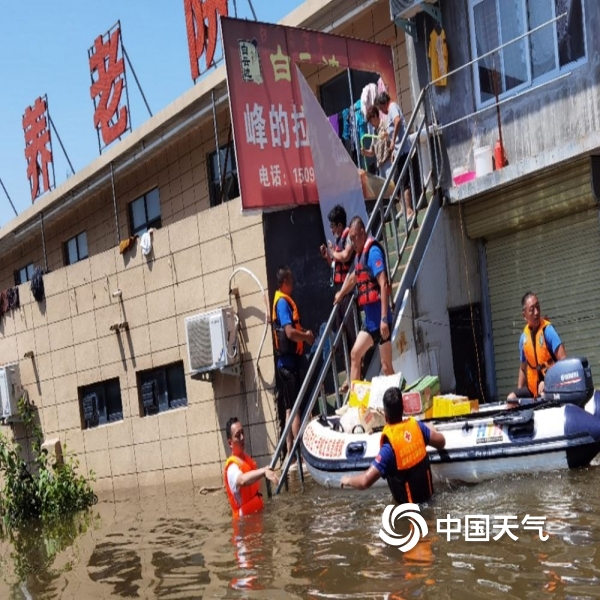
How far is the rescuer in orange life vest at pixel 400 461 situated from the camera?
7324 mm

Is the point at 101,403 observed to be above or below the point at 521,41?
below

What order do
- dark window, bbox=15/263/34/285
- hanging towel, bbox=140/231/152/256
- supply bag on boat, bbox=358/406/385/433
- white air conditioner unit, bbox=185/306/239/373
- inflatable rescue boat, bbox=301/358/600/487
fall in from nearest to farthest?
inflatable rescue boat, bbox=301/358/600/487 → supply bag on boat, bbox=358/406/385/433 → white air conditioner unit, bbox=185/306/239/373 → hanging towel, bbox=140/231/152/256 → dark window, bbox=15/263/34/285

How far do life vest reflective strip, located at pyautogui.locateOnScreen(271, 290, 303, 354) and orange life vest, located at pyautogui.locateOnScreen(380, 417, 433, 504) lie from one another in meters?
3.57

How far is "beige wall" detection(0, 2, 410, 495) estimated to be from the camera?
1216 centimetres

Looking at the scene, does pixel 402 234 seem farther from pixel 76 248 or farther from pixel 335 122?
pixel 76 248

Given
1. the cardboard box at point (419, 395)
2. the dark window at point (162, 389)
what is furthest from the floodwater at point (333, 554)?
the dark window at point (162, 389)

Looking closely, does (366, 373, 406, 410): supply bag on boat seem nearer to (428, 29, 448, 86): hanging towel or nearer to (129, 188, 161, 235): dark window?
(428, 29, 448, 86): hanging towel

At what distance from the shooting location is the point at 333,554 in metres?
6.54

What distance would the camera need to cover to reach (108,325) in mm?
14750

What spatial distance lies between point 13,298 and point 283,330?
815 centimetres

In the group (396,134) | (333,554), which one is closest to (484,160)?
(396,134)

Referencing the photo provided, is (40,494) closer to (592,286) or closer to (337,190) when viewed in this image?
(337,190)

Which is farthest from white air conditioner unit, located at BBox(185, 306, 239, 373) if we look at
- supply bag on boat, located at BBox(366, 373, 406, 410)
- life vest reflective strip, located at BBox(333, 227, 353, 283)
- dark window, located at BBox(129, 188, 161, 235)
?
dark window, located at BBox(129, 188, 161, 235)

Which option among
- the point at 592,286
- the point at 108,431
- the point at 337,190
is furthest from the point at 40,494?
the point at 592,286
